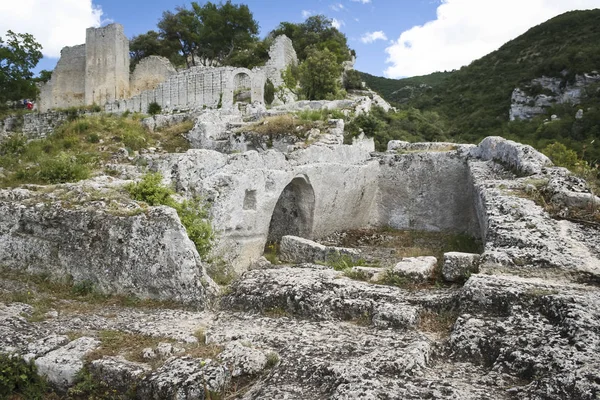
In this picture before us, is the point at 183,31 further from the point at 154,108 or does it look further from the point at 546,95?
the point at 546,95

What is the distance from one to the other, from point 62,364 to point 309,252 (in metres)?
5.08

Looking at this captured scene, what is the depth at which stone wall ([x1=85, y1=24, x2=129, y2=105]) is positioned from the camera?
33594mm

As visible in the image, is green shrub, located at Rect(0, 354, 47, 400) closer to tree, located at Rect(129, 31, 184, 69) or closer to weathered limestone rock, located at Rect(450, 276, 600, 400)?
weathered limestone rock, located at Rect(450, 276, 600, 400)

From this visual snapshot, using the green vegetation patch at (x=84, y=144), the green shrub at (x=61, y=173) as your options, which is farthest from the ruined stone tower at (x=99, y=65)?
the green shrub at (x=61, y=173)

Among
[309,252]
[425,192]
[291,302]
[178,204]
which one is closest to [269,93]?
[425,192]

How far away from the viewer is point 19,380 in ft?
12.7

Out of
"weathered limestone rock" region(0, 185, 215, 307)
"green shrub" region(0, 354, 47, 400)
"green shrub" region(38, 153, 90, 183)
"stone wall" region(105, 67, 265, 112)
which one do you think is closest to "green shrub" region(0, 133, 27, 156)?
"green shrub" region(38, 153, 90, 183)

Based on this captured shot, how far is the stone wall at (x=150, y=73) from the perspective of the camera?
33.7m

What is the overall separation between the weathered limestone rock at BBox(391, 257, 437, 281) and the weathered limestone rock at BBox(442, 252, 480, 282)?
0.65ft

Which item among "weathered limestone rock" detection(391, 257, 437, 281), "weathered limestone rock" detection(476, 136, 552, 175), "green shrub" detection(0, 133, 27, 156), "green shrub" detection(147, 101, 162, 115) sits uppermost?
"green shrub" detection(147, 101, 162, 115)

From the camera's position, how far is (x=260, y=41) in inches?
1470

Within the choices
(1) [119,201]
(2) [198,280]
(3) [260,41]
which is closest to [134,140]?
(1) [119,201]

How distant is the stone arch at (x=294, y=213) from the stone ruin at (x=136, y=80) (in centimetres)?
1646

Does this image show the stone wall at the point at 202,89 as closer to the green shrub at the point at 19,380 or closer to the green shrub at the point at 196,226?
the green shrub at the point at 196,226
